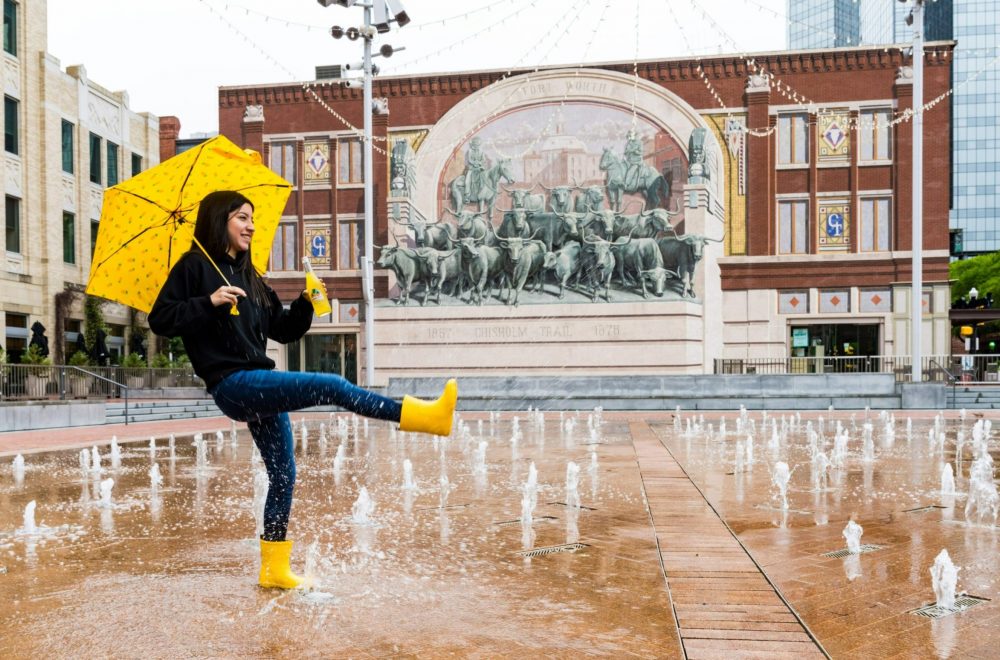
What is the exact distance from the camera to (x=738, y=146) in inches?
1480

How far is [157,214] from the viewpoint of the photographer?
199 inches

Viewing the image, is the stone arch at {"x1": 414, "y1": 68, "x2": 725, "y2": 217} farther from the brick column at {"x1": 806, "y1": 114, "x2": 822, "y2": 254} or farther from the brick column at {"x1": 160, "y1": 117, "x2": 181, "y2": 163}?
the brick column at {"x1": 160, "y1": 117, "x2": 181, "y2": 163}

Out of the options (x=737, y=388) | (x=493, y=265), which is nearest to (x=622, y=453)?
(x=737, y=388)

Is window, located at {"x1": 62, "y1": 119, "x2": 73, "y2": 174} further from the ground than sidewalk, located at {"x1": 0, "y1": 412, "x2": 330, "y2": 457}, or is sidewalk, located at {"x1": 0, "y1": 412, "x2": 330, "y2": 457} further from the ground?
window, located at {"x1": 62, "y1": 119, "x2": 73, "y2": 174}

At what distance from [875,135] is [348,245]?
74.2 ft

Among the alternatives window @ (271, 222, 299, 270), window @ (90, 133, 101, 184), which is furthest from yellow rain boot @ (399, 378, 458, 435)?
window @ (90, 133, 101, 184)

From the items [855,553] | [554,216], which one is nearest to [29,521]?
[855,553]

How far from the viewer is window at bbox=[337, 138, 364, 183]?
40.7 m

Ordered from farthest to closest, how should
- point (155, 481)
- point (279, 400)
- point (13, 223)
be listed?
point (13, 223), point (155, 481), point (279, 400)

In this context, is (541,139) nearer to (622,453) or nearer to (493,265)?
(493,265)

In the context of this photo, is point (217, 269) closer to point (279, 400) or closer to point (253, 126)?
point (279, 400)

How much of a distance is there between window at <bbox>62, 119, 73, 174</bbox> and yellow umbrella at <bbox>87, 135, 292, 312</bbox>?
38415 millimetres

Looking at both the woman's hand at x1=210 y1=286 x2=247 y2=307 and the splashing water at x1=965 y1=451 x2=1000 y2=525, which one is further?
the splashing water at x1=965 y1=451 x2=1000 y2=525

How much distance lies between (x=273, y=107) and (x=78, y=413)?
23.1 m
